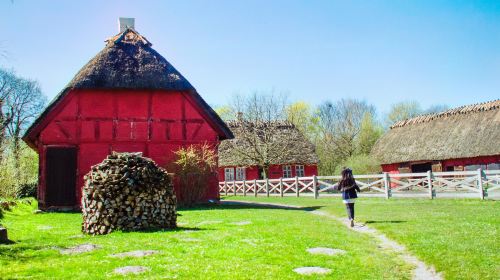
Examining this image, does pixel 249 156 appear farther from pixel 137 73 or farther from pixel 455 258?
pixel 455 258

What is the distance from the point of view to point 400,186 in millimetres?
22594

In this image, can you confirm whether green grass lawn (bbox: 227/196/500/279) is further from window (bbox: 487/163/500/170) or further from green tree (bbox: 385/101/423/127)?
green tree (bbox: 385/101/423/127)

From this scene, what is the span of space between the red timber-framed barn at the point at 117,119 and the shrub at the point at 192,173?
71 centimetres

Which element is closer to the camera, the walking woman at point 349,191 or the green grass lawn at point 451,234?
the green grass lawn at point 451,234

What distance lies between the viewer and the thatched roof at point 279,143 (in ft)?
131

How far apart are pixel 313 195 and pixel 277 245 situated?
17.0 m

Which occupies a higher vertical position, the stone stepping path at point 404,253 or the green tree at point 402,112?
the green tree at point 402,112

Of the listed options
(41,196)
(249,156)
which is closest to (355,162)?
(249,156)

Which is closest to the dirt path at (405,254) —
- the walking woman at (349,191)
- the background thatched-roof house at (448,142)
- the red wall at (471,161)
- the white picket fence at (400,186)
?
the walking woman at (349,191)

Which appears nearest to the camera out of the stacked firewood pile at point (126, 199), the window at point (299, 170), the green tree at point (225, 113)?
the stacked firewood pile at point (126, 199)

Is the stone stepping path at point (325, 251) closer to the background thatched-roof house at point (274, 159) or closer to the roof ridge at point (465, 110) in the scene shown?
the roof ridge at point (465, 110)

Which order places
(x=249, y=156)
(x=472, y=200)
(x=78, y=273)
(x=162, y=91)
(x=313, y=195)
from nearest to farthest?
(x=78, y=273) → (x=472, y=200) → (x=162, y=91) → (x=313, y=195) → (x=249, y=156)

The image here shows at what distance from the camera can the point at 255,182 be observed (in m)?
31.2

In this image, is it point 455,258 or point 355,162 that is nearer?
point 455,258
